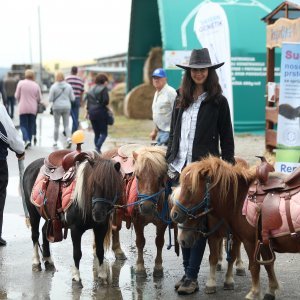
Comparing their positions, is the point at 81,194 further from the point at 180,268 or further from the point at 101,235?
the point at 180,268

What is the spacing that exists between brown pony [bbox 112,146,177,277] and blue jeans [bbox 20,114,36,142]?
33.0 feet

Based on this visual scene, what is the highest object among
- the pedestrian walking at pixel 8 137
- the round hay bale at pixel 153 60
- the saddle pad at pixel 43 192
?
the round hay bale at pixel 153 60

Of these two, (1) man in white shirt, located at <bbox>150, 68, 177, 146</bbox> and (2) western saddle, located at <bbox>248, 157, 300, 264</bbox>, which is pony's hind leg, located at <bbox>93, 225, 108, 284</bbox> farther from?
(1) man in white shirt, located at <bbox>150, 68, 177, 146</bbox>

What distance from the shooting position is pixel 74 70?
17828 mm

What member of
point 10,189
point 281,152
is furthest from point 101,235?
point 10,189

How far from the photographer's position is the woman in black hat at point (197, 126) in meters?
5.85

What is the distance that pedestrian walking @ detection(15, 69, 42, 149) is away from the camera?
51.6ft

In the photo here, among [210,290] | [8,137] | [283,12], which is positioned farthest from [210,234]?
[283,12]

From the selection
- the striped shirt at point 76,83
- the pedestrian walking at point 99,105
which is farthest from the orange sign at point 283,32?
the striped shirt at point 76,83

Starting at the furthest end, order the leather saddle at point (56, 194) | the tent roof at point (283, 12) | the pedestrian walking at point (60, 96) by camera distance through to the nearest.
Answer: the pedestrian walking at point (60, 96), the tent roof at point (283, 12), the leather saddle at point (56, 194)

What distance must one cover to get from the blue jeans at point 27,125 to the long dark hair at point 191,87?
10528 millimetres

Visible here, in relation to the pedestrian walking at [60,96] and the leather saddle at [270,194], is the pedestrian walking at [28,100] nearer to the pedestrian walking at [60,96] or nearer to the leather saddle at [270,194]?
the pedestrian walking at [60,96]

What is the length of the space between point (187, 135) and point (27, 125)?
10782mm

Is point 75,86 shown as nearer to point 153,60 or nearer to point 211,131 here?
point 153,60
